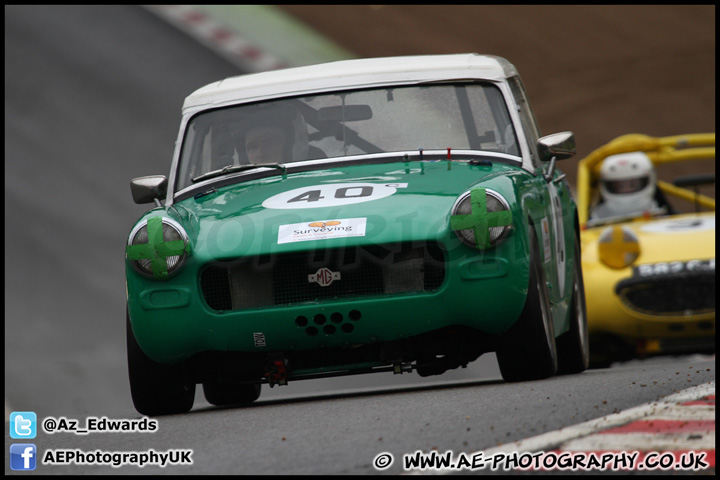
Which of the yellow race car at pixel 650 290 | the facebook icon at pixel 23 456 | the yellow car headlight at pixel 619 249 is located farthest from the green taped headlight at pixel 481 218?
the yellow car headlight at pixel 619 249

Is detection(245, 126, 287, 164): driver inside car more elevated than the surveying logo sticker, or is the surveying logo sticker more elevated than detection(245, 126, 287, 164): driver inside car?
detection(245, 126, 287, 164): driver inside car

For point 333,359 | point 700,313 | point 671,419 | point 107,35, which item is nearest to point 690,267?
point 700,313

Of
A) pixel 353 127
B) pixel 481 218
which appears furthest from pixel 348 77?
pixel 481 218

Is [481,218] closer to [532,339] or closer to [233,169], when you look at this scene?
[532,339]

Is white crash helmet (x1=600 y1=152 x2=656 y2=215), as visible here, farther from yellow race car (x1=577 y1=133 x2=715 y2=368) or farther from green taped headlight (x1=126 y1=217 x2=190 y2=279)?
green taped headlight (x1=126 y1=217 x2=190 y2=279)

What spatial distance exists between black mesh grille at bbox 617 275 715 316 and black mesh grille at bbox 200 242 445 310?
150 inches

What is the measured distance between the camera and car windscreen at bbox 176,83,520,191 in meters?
6.92

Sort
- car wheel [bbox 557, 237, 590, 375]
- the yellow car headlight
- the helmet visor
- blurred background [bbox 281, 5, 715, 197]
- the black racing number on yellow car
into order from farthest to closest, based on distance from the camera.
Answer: blurred background [bbox 281, 5, 715, 197], the helmet visor, the yellow car headlight, car wheel [bbox 557, 237, 590, 375], the black racing number on yellow car

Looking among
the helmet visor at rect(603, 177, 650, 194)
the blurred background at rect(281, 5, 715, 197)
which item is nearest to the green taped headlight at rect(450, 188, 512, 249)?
the helmet visor at rect(603, 177, 650, 194)

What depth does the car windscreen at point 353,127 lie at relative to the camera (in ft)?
22.7

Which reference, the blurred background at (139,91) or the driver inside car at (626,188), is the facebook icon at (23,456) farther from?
the driver inside car at (626,188)

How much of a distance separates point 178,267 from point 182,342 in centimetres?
32

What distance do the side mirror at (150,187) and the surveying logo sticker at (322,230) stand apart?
1268mm

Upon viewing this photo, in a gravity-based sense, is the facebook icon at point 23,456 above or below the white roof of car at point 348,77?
below
